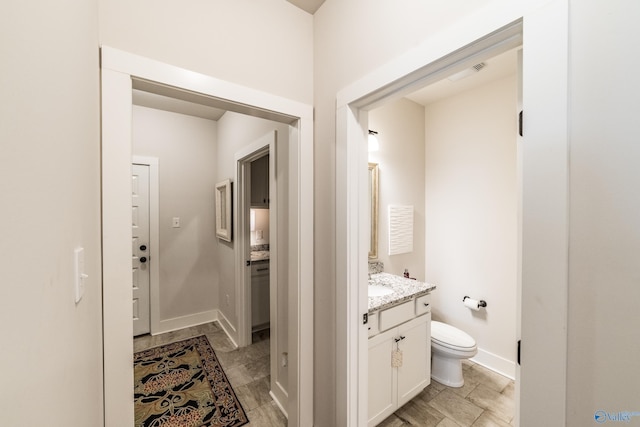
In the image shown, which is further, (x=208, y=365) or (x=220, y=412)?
(x=208, y=365)

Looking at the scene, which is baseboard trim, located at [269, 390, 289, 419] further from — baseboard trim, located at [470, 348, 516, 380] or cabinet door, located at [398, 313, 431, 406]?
baseboard trim, located at [470, 348, 516, 380]

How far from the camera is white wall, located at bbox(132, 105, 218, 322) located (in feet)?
10.1

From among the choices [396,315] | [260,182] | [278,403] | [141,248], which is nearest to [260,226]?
[260,182]

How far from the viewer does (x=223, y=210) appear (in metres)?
3.10

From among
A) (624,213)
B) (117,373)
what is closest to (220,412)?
(117,373)

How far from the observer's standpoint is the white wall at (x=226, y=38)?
40.9 inches

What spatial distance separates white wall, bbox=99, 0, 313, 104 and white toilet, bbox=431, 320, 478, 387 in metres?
2.17

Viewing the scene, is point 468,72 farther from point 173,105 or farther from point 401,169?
point 173,105

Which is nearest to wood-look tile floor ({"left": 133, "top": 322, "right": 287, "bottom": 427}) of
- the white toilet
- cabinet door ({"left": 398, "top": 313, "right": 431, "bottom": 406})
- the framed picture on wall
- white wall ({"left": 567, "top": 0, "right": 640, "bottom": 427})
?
cabinet door ({"left": 398, "top": 313, "right": 431, "bottom": 406})

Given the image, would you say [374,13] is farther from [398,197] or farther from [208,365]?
[208,365]

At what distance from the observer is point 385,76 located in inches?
42.5

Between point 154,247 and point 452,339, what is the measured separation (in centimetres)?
332

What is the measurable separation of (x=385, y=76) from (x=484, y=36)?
1.24 ft

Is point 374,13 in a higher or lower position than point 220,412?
higher
